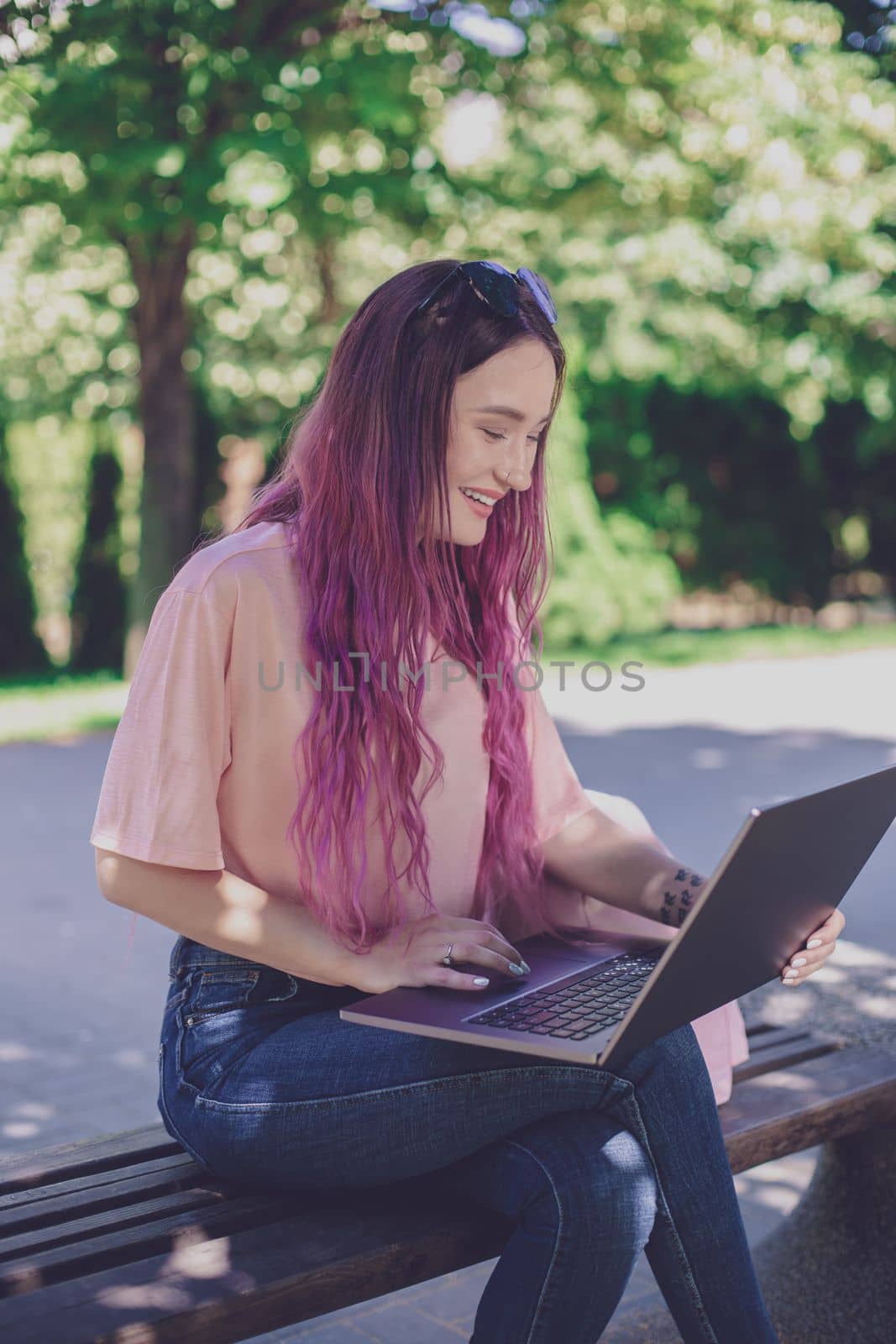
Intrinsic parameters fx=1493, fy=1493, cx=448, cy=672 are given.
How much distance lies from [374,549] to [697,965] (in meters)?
0.78

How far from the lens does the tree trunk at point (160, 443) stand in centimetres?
1130

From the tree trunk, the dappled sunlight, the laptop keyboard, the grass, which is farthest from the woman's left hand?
the tree trunk

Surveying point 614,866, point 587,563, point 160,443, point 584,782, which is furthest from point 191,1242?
point 587,563

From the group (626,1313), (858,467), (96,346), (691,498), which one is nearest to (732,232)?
(691,498)

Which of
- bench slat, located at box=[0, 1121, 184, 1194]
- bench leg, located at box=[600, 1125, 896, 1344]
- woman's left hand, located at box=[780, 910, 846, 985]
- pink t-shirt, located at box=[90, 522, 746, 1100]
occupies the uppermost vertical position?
pink t-shirt, located at box=[90, 522, 746, 1100]

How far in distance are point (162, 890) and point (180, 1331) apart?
0.55 meters

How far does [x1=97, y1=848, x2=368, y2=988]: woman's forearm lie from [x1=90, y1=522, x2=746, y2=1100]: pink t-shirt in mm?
39

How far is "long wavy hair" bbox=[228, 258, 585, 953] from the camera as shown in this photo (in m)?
2.12

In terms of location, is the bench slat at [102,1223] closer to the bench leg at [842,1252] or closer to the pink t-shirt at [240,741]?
the pink t-shirt at [240,741]

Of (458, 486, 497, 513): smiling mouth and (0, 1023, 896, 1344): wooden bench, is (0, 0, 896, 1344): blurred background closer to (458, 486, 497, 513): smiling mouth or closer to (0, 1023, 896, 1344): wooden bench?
(458, 486, 497, 513): smiling mouth

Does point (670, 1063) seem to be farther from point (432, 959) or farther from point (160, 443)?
point (160, 443)

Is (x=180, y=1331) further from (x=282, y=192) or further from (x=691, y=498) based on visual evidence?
(x=691, y=498)

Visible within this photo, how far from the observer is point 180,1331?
1704 millimetres

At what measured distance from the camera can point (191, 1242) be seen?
1.90 metres
